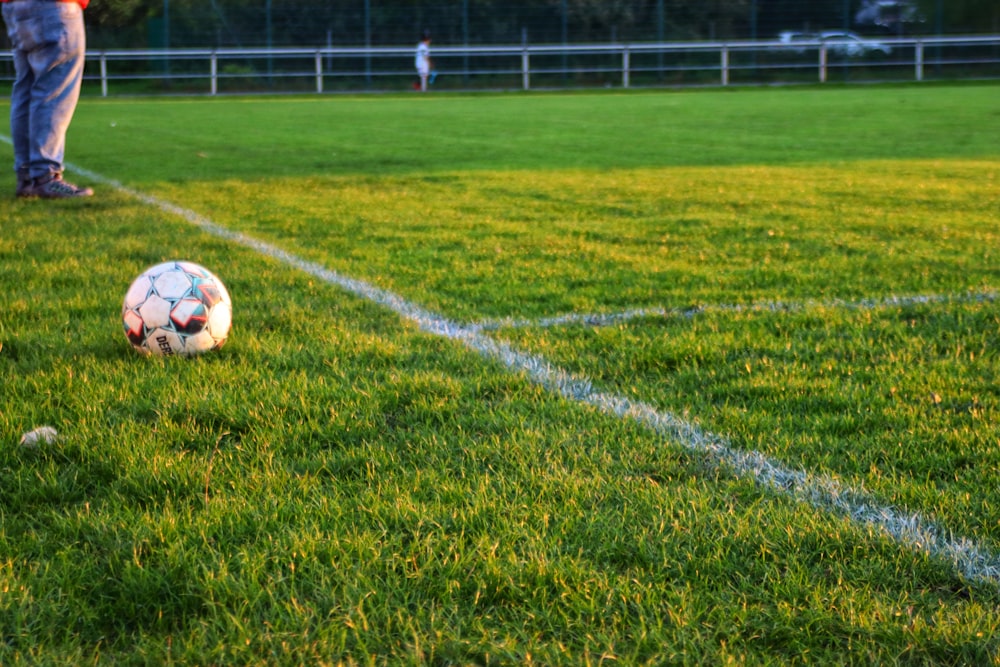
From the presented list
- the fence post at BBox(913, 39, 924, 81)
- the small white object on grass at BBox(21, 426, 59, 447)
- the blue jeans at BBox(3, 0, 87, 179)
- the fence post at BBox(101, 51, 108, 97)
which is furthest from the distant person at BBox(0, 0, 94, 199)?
the fence post at BBox(913, 39, 924, 81)

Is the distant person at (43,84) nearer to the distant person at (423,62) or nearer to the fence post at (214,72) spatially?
the fence post at (214,72)

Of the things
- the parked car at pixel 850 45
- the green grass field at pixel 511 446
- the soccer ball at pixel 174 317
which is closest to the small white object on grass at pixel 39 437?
the green grass field at pixel 511 446

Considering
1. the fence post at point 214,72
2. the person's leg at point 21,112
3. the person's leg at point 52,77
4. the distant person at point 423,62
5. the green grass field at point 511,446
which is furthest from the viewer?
the distant person at point 423,62

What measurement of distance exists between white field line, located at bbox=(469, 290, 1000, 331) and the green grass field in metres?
0.02

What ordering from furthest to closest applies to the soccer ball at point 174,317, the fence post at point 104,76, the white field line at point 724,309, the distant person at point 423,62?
the distant person at point 423,62, the fence post at point 104,76, the white field line at point 724,309, the soccer ball at point 174,317

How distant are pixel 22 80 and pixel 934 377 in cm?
616

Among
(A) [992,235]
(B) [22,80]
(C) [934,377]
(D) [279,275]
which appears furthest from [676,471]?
(B) [22,80]

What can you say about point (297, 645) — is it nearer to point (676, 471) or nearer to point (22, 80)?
point (676, 471)

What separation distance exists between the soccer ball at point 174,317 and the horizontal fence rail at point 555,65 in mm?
25557

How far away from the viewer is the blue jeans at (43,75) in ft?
21.4

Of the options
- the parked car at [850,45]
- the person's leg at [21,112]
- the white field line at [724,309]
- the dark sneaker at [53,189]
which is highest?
the parked car at [850,45]

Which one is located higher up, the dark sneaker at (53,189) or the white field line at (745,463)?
the dark sneaker at (53,189)

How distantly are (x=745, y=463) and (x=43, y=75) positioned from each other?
5914 millimetres

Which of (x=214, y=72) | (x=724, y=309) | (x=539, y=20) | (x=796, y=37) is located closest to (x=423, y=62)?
(x=539, y=20)
